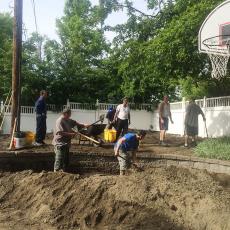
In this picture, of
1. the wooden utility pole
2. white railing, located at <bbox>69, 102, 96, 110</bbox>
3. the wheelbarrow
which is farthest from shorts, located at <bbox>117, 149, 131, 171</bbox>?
white railing, located at <bbox>69, 102, 96, 110</bbox>

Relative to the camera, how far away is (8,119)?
2366 centimetres

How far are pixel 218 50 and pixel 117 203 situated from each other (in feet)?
19.9

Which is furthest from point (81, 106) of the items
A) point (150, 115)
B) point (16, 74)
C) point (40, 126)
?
point (40, 126)

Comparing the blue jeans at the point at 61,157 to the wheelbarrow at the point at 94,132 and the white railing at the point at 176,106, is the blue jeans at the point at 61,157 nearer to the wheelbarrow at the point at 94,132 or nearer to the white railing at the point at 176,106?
the wheelbarrow at the point at 94,132

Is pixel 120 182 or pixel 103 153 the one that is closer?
pixel 120 182

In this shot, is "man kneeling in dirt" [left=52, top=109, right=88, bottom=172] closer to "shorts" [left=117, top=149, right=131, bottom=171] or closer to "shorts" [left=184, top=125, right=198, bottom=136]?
"shorts" [left=117, top=149, right=131, bottom=171]

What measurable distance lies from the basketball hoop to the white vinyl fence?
12.6ft

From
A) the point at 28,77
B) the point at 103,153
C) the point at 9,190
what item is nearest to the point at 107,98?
the point at 28,77

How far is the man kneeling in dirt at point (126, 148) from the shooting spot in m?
11.5

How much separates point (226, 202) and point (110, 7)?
16999 mm

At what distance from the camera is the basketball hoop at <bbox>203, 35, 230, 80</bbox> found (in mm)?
13094

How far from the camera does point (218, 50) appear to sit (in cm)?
1344

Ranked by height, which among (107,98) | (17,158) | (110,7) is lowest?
(17,158)

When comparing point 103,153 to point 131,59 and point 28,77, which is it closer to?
point 131,59
